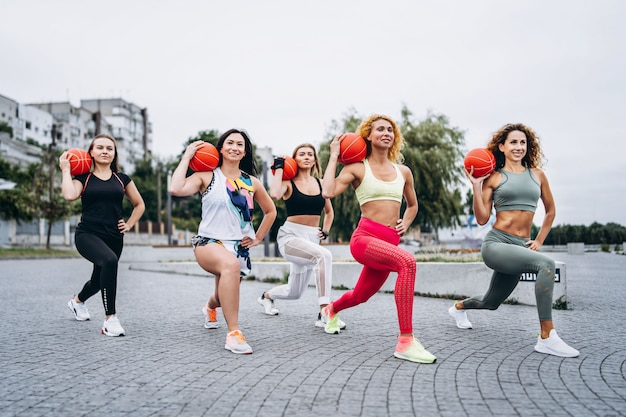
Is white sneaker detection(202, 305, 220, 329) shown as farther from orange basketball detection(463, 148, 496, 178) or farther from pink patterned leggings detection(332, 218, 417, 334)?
orange basketball detection(463, 148, 496, 178)

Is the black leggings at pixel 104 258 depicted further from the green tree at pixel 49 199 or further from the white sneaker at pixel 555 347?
the green tree at pixel 49 199

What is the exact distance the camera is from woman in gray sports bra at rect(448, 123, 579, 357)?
221 inches

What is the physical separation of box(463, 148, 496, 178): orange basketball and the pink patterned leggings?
39.6 inches

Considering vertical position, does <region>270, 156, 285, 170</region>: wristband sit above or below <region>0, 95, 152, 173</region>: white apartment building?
below

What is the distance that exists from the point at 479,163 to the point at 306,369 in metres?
2.69

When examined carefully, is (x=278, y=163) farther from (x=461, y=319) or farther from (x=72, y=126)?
(x=72, y=126)

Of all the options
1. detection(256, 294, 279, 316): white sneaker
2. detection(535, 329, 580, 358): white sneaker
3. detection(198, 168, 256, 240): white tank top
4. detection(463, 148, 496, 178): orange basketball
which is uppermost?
detection(463, 148, 496, 178): orange basketball

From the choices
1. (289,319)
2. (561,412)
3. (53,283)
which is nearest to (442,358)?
(561,412)

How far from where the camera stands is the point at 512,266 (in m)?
5.83

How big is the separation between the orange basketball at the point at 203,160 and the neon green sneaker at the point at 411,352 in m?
2.49

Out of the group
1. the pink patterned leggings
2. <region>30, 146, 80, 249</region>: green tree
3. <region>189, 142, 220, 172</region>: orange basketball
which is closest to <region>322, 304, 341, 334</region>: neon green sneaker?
the pink patterned leggings

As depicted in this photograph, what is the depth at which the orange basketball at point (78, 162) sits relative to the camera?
22.5 ft

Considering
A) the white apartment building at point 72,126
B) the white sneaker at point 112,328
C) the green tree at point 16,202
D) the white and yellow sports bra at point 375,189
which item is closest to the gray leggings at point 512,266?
the white and yellow sports bra at point 375,189

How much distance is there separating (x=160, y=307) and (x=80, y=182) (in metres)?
3.18
